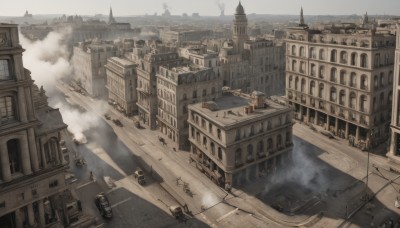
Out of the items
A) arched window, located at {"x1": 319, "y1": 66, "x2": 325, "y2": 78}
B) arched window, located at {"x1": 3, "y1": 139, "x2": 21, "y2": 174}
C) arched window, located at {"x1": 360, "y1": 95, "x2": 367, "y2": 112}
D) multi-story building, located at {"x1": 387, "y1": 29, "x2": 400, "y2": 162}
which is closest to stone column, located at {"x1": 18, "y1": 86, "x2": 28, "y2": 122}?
arched window, located at {"x1": 3, "y1": 139, "x2": 21, "y2": 174}

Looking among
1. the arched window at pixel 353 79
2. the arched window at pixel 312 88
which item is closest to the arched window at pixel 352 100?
the arched window at pixel 353 79

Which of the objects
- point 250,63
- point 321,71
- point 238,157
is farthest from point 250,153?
point 250,63

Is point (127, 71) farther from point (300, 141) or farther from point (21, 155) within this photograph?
point (21, 155)

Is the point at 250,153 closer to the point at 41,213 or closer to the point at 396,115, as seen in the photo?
the point at 396,115

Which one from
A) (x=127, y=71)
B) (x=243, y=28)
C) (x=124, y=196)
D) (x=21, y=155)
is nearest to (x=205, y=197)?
(x=124, y=196)

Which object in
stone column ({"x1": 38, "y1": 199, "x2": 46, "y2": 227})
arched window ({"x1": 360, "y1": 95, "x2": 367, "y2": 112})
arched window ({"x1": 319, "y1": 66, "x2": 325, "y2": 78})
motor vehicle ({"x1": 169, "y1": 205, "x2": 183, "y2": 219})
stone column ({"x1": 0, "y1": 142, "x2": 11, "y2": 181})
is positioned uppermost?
arched window ({"x1": 319, "y1": 66, "x2": 325, "y2": 78})

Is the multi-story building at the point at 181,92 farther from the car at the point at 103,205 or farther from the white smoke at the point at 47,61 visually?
the white smoke at the point at 47,61

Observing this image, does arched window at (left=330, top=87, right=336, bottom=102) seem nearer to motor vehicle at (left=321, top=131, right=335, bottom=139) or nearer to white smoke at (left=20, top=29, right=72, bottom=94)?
motor vehicle at (left=321, top=131, right=335, bottom=139)
